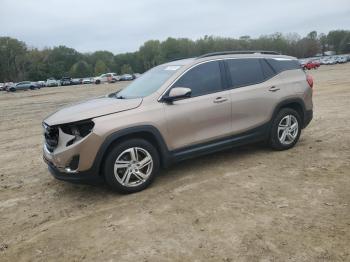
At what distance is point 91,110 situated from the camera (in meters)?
5.23

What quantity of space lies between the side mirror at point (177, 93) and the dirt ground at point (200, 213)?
→ 1.21 m

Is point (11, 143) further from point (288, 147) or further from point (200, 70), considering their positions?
point (288, 147)

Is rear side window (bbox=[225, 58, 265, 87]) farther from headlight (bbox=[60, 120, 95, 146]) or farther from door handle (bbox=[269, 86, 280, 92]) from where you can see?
headlight (bbox=[60, 120, 95, 146])

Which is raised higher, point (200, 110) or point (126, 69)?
point (126, 69)

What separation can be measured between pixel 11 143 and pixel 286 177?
6901 millimetres

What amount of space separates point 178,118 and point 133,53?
126251 millimetres

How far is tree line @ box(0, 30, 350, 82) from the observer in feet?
312

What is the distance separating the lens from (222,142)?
6.12 meters

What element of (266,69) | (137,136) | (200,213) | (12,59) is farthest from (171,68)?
(12,59)

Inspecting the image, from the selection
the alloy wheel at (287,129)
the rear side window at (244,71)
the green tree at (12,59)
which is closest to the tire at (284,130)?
the alloy wheel at (287,129)

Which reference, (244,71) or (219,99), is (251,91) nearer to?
(244,71)

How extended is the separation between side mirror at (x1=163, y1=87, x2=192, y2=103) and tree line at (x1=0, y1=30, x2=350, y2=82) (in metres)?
95.4

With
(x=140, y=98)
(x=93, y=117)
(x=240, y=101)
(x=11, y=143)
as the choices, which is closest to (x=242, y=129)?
(x=240, y=101)

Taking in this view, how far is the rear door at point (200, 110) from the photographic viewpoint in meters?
5.63
